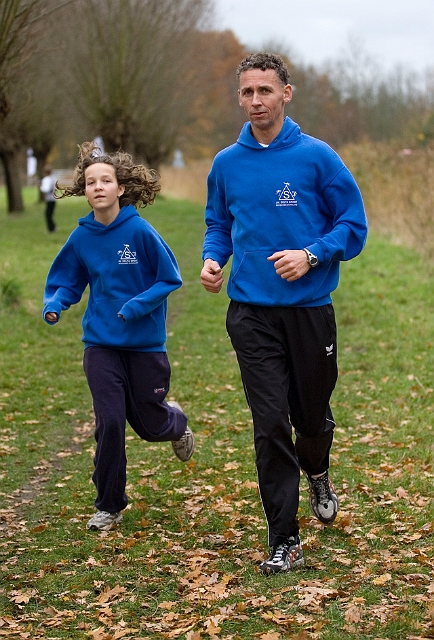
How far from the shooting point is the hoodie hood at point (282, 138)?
5.01m

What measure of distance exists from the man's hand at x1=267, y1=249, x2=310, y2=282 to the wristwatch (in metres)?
0.02

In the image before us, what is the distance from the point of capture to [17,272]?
18.7m

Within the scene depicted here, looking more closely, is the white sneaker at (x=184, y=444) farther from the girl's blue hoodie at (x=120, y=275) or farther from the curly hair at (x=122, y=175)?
the curly hair at (x=122, y=175)

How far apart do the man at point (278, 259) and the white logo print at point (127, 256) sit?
0.92m

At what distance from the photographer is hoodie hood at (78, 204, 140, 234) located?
5.95m

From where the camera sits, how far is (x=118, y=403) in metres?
5.91

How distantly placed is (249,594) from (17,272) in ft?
48.2

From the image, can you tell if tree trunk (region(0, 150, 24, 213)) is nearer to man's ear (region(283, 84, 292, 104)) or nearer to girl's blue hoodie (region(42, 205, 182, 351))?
girl's blue hoodie (region(42, 205, 182, 351))

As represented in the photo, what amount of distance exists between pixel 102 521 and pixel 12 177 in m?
33.3

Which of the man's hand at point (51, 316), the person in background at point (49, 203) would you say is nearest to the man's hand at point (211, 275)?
the man's hand at point (51, 316)

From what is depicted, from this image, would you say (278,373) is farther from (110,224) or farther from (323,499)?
(110,224)

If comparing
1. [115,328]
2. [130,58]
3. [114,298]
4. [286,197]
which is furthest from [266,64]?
[130,58]

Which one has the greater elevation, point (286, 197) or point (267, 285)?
point (286, 197)

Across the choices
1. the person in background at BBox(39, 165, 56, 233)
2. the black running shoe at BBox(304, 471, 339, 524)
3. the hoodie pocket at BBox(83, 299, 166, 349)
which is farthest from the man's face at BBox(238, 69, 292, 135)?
the person in background at BBox(39, 165, 56, 233)
